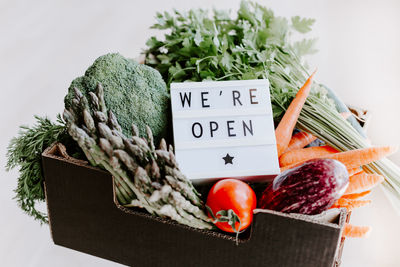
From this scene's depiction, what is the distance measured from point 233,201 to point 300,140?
1.48 ft

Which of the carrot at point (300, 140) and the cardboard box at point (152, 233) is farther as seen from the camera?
the carrot at point (300, 140)

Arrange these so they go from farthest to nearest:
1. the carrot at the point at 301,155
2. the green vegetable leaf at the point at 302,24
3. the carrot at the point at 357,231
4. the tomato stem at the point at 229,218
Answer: the green vegetable leaf at the point at 302,24
the carrot at the point at 301,155
the carrot at the point at 357,231
the tomato stem at the point at 229,218

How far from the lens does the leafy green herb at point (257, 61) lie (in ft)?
4.30

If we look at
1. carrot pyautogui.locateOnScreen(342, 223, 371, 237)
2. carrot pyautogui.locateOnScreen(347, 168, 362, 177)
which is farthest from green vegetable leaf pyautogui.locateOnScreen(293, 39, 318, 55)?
carrot pyautogui.locateOnScreen(342, 223, 371, 237)

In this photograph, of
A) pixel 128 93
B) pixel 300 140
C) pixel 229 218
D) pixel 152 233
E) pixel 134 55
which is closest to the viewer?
pixel 229 218

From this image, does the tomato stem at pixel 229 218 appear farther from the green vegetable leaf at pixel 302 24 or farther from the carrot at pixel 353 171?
the green vegetable leaf at pixel 302 24

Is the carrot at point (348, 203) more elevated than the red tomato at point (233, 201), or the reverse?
the red tomato at point (233, 201)

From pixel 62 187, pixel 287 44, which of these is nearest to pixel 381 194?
Answer: pixel 287 44

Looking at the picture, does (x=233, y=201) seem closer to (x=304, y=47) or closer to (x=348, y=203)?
(x=348, y=203)

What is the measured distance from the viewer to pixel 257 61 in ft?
4.47

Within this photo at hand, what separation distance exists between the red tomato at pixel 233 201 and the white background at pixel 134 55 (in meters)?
0.62

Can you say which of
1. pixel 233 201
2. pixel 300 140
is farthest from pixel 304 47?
pixel 233 201

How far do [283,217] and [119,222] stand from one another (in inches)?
16.5

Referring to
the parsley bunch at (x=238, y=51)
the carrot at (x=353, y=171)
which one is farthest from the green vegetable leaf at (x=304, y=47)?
the carrot at (x=353, y=171)
